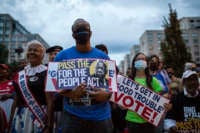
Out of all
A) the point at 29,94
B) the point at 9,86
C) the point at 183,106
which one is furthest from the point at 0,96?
the point at 183,106

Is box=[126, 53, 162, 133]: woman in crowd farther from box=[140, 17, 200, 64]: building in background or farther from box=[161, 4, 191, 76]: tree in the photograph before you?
box=[140, 17, 200, 64]: building in background

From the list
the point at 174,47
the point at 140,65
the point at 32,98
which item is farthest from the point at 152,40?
the point at 32,98

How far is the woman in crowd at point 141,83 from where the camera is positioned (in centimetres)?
531

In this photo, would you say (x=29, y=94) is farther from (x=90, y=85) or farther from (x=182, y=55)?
(x=182, y=55)

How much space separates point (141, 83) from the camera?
220 inches

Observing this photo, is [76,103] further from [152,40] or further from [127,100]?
[152,40]

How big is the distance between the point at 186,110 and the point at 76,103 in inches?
67.0

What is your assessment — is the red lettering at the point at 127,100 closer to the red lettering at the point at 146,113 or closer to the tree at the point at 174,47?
the red lettering at the point at 146,113

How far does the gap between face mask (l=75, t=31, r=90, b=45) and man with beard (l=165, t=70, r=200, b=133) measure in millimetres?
1686

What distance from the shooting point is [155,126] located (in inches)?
208

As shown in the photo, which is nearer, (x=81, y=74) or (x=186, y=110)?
(x=81, y=74)

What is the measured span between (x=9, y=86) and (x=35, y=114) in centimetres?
151

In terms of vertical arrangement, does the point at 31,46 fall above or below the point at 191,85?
above

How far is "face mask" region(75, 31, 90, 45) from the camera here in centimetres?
390
